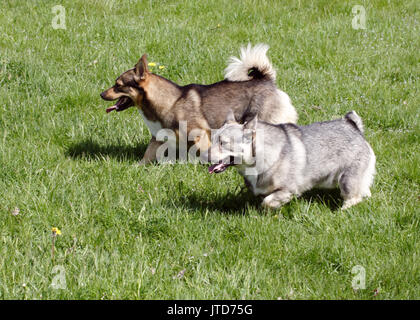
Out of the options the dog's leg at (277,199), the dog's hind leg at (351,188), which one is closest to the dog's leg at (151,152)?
the dog's leg at (277,199)

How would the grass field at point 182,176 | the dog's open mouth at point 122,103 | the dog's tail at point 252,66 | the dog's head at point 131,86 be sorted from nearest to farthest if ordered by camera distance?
the grass field at point 182,176 < the dog's head at point 131,86 < the dog's open mouth at point 122,103 < the dog's tail at point 252,66

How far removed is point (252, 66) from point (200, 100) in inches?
27.7

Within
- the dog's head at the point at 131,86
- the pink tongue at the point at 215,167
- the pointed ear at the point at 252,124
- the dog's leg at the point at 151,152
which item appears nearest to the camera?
the pink tongue at the point at 215,167

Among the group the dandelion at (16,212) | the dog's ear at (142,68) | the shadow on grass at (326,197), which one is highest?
the dog's ear at (142,68)

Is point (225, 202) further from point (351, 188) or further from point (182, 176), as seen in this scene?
point (351, 188)

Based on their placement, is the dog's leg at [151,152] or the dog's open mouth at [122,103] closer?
the dog's leg at [151,152]

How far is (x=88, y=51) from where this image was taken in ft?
24.0

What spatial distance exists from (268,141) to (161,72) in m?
3.03

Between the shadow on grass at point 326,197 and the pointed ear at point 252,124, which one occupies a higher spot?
the pointed ear at point 252,124

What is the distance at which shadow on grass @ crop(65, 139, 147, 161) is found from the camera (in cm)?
537

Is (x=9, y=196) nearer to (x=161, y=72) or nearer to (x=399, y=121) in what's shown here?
(x=161, y=72)

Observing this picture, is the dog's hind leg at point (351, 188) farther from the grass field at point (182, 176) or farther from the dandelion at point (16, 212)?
the dandelion at point (16, 212)

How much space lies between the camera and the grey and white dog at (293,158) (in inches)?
171
